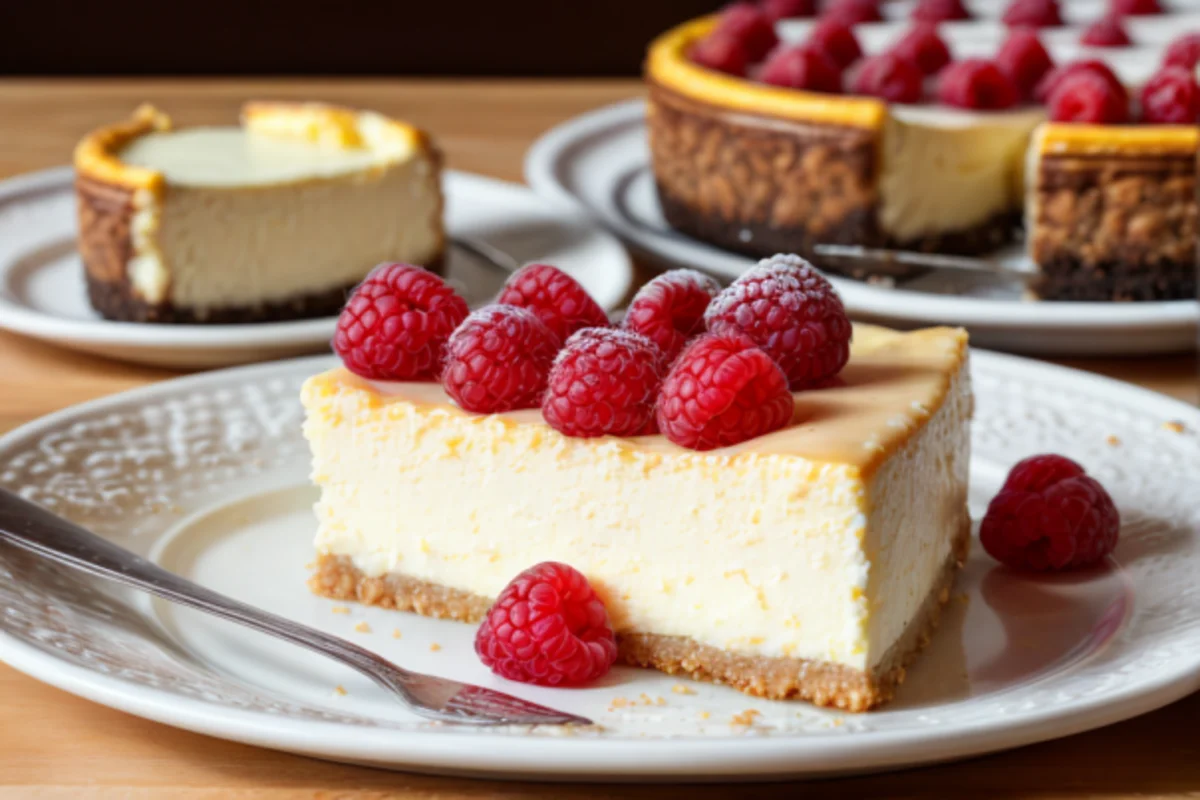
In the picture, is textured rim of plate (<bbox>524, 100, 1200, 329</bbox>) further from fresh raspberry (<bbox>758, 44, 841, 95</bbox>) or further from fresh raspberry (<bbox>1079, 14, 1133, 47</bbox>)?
fresh raspberry (<bbox>1079, 14, 1133, 47</bbox>)

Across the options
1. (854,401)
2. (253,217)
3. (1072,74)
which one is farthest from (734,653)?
Answer: (1072,74)

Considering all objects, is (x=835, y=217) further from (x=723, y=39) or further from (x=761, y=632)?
(x=761, y=632)

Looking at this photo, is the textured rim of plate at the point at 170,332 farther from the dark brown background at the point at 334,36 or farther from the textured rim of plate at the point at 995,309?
the dark brown background at the point at 334,36

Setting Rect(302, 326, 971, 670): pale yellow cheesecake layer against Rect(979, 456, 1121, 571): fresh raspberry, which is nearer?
Rect(302, 326, 971, 670): pale yellow cheesecake layer

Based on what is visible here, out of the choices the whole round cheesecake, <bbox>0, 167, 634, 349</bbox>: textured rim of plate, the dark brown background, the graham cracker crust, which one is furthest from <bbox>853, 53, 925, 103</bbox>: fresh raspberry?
the dark brown background

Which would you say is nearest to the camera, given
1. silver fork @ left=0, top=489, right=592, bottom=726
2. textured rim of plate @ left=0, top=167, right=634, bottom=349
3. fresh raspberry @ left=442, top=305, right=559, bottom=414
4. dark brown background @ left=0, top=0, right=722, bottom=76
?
silver fork @ left=0, top=489, right=592, bottom=726

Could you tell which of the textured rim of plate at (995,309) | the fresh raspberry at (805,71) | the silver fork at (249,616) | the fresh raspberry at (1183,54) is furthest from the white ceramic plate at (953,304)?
the silver fork at (249,616)

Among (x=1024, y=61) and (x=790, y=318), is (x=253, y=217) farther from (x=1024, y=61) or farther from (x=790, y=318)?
(x=1024, y=61)

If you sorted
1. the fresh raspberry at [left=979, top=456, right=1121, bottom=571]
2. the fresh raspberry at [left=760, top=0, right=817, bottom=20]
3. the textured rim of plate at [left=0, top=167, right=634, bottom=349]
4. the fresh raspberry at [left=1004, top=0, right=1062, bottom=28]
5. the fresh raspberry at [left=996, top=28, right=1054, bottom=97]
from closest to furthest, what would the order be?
the fresh raspberry at [left=979, top=456, right=1121, bottom=571]
the textured rim of plate at [left=0, top=167, right=634, bottom=349]
the fresh raspberry at [left=996, top=28, right=1054, bottom=97]
the fresh raspberry at [left=1004, top=0, right=1062, bottom=28]
the fresh raspberry at [left=760, top=0, right=817, bottom=20]
